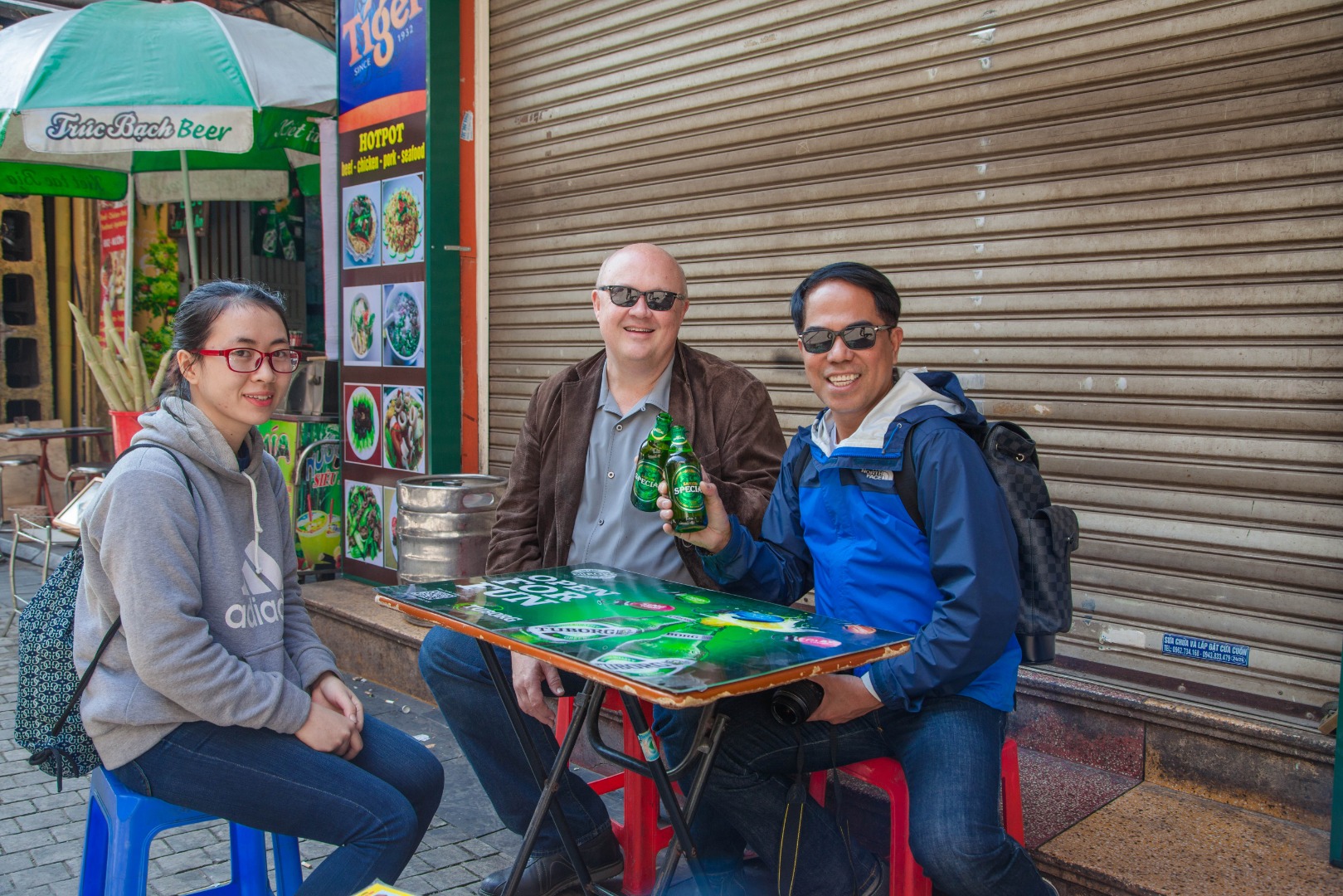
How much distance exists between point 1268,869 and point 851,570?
4.19 feet

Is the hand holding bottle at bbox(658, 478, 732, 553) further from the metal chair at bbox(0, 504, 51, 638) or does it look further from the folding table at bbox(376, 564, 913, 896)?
the metal chair at bbox(0, 504, 51, 638)

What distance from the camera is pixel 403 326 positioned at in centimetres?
581

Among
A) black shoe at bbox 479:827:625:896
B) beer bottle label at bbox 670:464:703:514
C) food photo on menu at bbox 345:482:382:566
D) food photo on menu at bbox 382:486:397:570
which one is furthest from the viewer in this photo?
food photo on menu at bbox 345:482:382:566

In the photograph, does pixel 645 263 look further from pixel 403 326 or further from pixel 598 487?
pixel 403 326

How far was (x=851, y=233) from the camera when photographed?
13.5 feet

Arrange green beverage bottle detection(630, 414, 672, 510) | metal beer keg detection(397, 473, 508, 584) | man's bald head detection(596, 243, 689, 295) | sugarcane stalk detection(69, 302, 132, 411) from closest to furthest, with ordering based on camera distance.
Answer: green beverage bottle detection(630, 414, 672, 510) → man's bald head detection(596, 243, 689, 295) → metal beer keg detection(397, 473, 508, 584) → sugarcane stalk detection(69, 302, 132, 411)

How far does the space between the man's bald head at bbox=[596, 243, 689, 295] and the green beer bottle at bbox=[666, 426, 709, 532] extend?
662 mm

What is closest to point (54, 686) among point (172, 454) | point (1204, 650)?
point (172, 454)

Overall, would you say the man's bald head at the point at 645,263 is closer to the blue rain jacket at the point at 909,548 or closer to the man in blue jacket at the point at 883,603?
the man in blue jacket at the point at 883,603

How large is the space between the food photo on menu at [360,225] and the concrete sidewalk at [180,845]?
9.68 feet

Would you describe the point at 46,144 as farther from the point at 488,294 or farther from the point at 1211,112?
the point at 1211,112

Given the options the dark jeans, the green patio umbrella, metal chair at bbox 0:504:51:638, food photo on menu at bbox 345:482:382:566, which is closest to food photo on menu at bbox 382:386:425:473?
food photo on menu at bbox 345:482:382:566

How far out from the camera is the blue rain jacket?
2303 millimetres

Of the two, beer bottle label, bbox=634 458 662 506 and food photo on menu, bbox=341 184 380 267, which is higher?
food photo on menu, bbox=341 184 380 267
